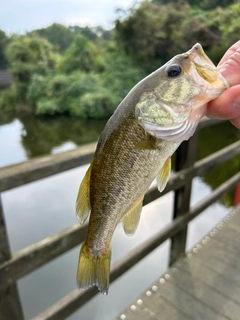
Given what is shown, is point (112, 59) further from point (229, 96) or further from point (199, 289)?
point (229, 96)

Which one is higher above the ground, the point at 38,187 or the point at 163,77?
the point at 163,77

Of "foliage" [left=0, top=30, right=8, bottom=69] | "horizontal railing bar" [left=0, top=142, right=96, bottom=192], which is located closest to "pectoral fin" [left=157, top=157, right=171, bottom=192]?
"horizontal railing bar" [left=0, top=142, right=96, bottom=192]

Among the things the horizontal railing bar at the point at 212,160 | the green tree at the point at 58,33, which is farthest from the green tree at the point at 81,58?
the horizontal railing bar at the point at 212,160

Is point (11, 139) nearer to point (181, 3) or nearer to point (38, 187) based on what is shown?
point (38, 187)

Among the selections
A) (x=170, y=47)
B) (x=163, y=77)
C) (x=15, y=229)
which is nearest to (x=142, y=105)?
(x=163, y=77)

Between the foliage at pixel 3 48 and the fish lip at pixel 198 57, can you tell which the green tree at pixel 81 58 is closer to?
the foliage at pixel 3 48

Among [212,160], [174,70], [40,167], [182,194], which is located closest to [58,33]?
[212,160]
